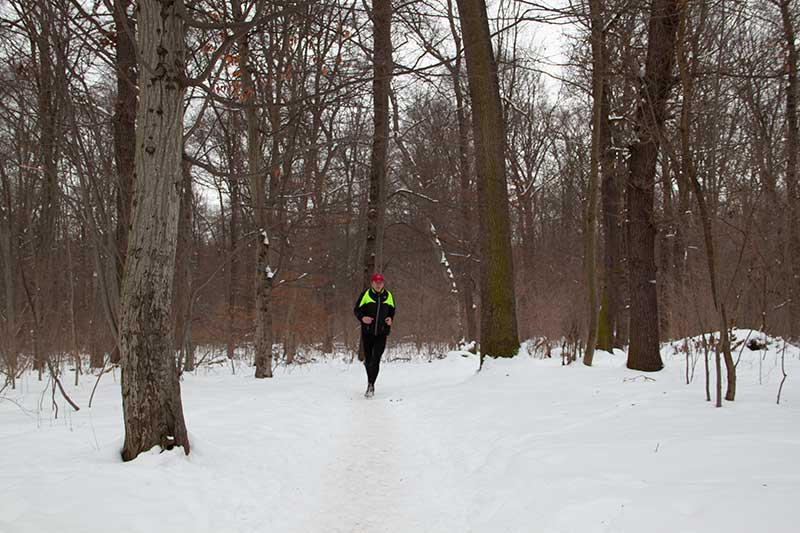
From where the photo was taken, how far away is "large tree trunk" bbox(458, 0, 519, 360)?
29.7 feet

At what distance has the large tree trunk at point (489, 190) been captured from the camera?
9.04m

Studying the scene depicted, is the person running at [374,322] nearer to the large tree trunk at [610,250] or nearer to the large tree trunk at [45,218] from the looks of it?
the large tree trunk at [45,218]

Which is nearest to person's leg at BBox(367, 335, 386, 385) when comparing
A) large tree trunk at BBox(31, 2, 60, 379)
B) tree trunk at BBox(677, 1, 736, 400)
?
large tree trunk at BBox(31, 2, 60, 379)

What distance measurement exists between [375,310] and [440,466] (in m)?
4.55

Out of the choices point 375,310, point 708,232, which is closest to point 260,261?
point 375,310

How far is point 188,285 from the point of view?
8.78 m

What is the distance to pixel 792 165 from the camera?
9.78 m

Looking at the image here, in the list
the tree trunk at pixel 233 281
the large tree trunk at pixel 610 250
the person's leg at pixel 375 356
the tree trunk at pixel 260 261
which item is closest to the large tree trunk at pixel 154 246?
the person's leg at pixel 375 356

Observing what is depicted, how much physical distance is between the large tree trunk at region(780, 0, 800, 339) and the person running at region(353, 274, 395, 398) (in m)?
6.22

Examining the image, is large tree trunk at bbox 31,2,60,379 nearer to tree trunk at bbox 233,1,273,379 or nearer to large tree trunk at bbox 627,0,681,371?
tree trunk at bbox 233,1,273,379

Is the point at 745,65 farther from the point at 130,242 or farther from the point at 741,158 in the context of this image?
the point at 130,242

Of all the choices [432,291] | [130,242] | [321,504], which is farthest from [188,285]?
[432,291]

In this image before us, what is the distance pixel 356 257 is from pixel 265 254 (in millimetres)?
12062

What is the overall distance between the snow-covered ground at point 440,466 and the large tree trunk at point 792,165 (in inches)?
134
